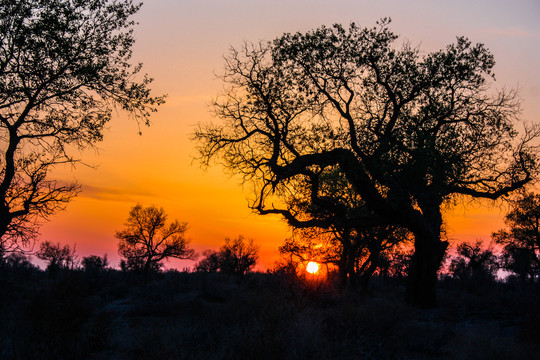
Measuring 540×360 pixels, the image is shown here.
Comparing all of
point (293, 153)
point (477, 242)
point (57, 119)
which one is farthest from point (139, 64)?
point (477, 242)

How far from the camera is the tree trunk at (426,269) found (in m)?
19.7

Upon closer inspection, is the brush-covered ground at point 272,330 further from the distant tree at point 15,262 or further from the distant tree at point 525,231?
the distant tree at point 525,231

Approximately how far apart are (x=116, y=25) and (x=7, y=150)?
5.66 m

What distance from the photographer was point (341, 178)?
76.4 feet

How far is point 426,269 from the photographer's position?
19.9 meters

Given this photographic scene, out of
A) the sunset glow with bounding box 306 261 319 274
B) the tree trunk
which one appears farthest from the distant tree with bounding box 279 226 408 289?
the tree trunk

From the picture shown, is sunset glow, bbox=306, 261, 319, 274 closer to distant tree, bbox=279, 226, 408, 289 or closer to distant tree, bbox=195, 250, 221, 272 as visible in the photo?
distant tree, bbox=279, 226, 408, 289

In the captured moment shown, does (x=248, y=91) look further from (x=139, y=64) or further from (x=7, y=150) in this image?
(x=7, y=150)

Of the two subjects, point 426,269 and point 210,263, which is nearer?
point 426,269

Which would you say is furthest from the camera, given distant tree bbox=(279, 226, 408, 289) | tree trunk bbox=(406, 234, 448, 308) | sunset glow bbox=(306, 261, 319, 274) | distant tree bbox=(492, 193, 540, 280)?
distant tree bbox=(492, 193, 540, 280)

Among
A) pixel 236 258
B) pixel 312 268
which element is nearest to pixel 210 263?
pixel 236 258

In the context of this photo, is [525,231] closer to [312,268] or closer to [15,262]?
[312,268]

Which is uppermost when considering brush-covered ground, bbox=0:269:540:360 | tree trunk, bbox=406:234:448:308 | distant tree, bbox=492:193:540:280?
distant tree, bbox=492:193:540:280

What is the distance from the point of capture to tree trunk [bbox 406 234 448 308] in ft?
64.7
